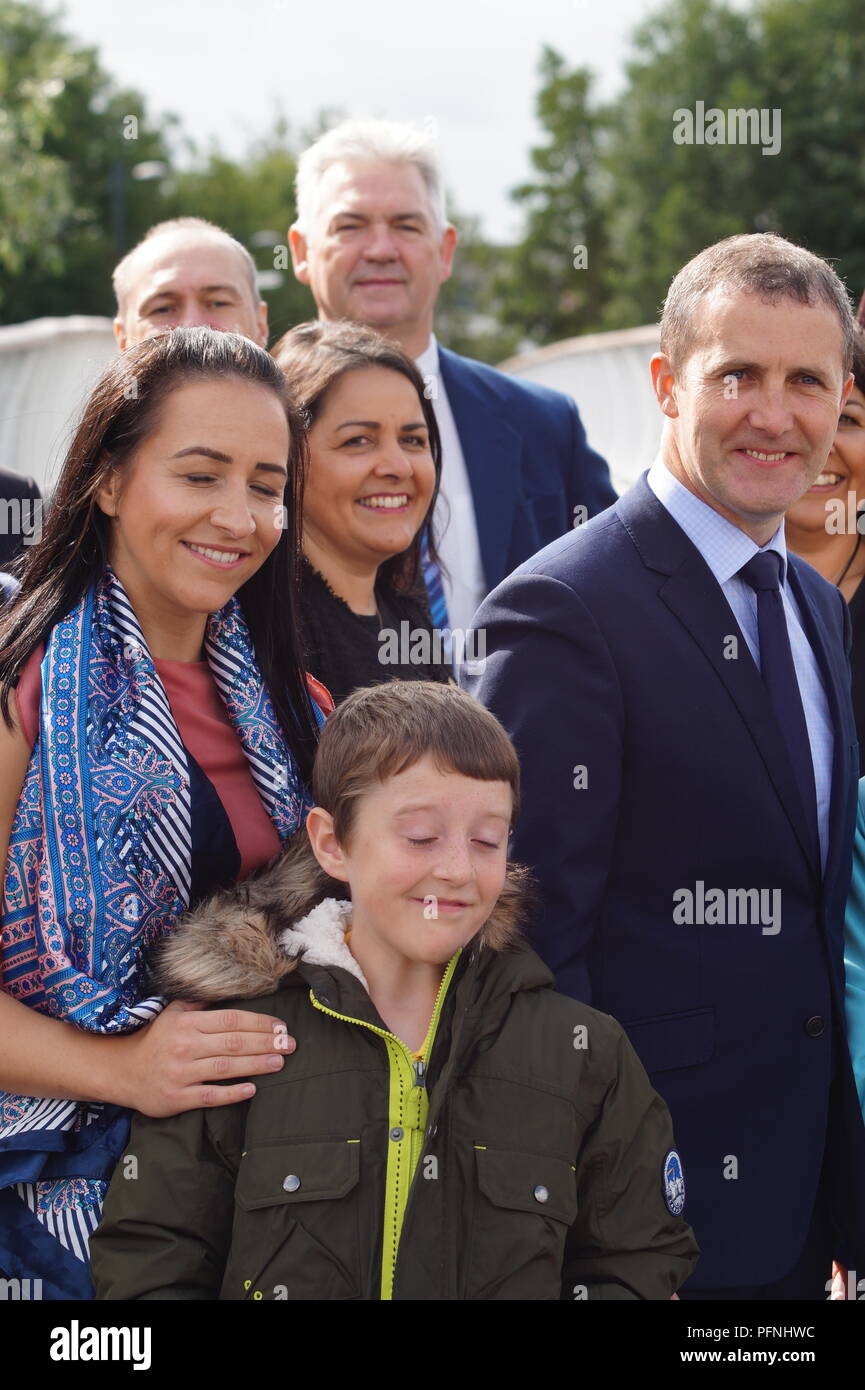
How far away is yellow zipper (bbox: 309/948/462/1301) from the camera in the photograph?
264 cm

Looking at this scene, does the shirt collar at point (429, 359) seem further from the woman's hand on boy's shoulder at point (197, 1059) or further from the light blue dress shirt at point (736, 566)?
the woman's hand on boy's shoulder at point (197, 1059)

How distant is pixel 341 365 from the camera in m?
4.05

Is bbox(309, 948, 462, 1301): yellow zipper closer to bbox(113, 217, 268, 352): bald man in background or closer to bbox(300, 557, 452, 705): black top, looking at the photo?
bbox(300, 557, 452, 705): black top

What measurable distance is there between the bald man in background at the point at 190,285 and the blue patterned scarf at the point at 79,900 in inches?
90.8

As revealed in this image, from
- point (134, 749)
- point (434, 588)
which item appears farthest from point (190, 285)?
point (134, 749)

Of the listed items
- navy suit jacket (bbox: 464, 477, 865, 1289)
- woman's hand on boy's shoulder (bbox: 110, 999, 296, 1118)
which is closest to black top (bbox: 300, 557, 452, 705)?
navy suit jacket (bbox: 464, 477, 865, 1289)

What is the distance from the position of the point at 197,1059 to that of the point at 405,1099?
0.35m

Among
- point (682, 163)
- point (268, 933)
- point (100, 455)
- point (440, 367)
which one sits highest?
point (682, 163)

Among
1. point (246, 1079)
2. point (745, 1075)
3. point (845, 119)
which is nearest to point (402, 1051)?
point (246, 1079)

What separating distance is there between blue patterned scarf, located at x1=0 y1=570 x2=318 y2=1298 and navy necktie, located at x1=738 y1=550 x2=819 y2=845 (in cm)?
115

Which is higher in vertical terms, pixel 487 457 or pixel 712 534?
pixel 487 457

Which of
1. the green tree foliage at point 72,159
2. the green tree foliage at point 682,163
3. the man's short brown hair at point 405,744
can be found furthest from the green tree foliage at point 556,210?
the man's short brown hair at point 405,744

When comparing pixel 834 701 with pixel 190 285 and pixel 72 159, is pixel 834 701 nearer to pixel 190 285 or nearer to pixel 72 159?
pixel 190 285
